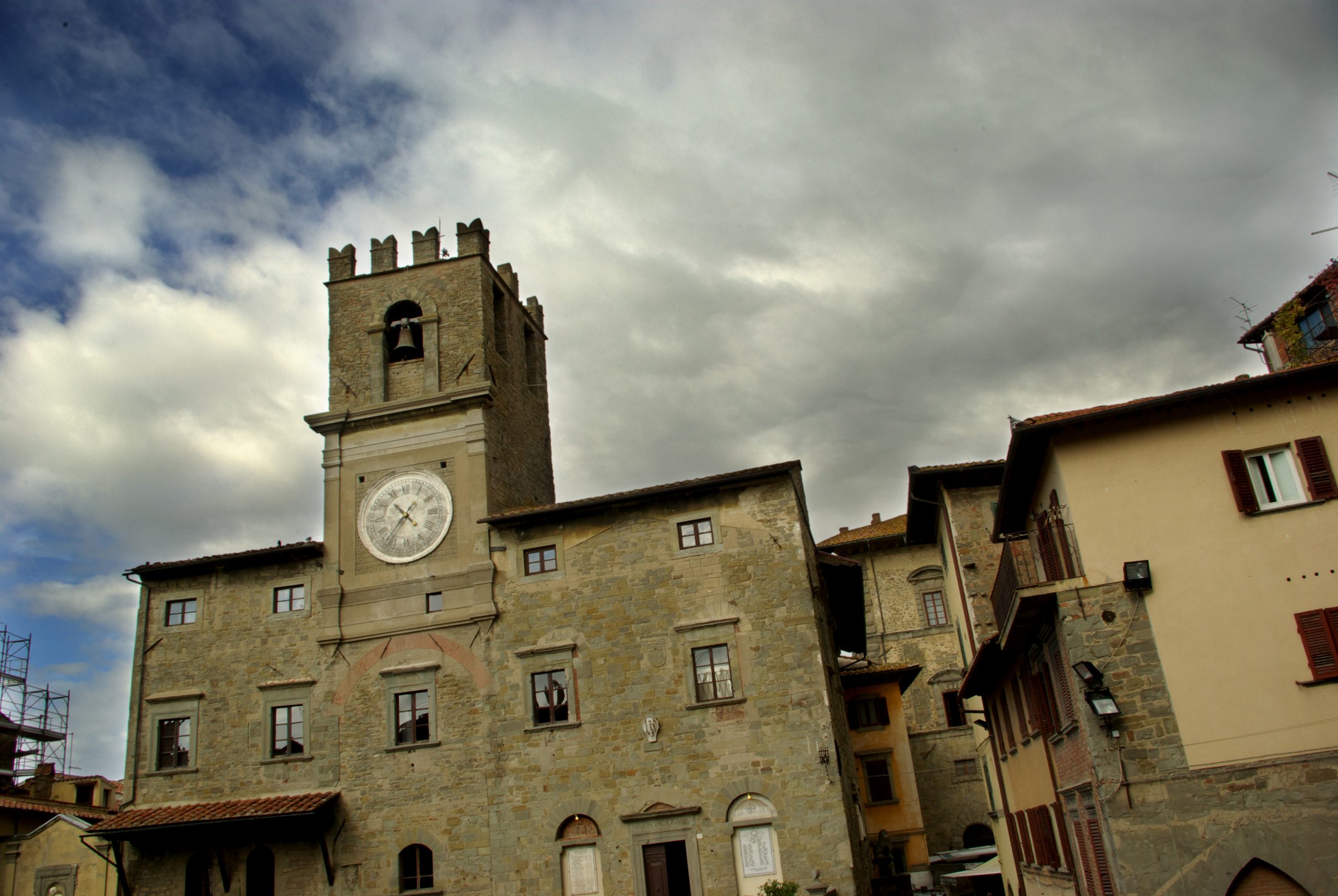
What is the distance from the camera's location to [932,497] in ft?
93.8

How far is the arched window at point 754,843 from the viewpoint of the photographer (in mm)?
21938

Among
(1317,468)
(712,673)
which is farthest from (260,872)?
(1317,468)

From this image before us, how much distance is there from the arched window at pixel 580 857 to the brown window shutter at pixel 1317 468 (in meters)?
15.9

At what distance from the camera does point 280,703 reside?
85.0 feet

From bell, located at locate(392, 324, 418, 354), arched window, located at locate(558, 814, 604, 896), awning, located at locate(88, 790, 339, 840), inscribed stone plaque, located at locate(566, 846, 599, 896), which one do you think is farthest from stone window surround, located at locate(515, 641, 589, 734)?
bell, located at locate(392, 324, 418, 354)

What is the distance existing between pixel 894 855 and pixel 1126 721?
858 inches

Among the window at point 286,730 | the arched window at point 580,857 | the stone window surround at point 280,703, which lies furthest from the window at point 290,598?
the arched window at point 580,857

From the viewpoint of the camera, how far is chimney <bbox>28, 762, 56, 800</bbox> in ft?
125

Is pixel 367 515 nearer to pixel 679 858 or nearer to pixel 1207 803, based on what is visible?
pixel 679 858

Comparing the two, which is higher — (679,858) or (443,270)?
(443,270)

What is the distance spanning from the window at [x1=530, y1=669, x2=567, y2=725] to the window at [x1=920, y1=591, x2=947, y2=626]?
2024 centimetres

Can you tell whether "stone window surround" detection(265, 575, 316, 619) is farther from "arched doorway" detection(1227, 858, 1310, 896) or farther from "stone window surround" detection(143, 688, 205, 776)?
"arched doorway" detection(1227, 858, 1310, 896)

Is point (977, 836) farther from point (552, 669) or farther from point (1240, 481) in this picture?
point (1240, 481)

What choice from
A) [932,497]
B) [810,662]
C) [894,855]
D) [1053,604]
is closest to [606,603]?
[810,662]
